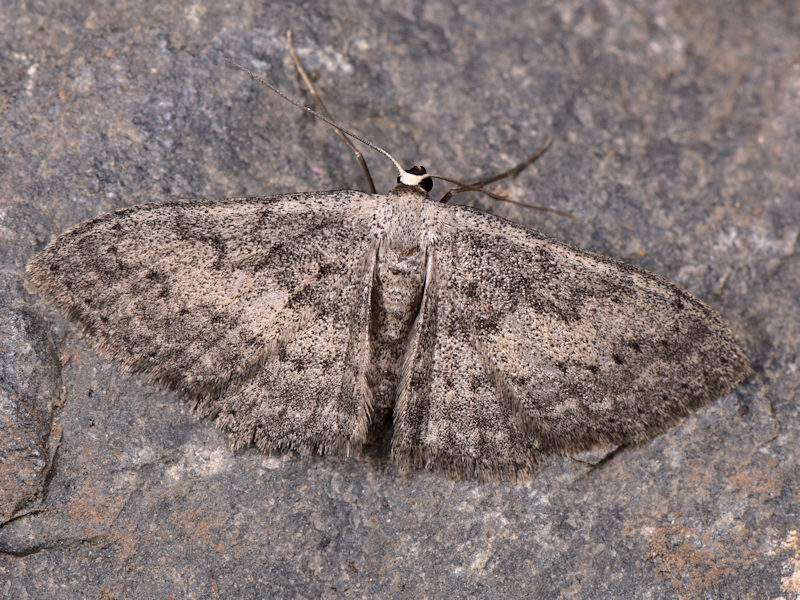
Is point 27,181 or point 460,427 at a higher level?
point 27,181

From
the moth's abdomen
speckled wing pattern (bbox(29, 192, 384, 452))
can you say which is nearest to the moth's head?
the moth's abdomen

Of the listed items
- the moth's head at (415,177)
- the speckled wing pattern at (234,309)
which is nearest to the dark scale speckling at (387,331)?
the speckled wing pattern at (234,309)

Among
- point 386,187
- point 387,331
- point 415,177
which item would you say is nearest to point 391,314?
point 387,331

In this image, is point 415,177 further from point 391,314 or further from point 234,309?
point 234,309

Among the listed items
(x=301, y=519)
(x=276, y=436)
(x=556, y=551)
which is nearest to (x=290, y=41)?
(x=276, y=436)

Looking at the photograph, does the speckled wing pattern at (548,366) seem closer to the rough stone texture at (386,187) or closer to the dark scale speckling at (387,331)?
the dark scale speckling at (387,331)

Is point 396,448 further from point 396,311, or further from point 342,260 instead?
point 342,260
